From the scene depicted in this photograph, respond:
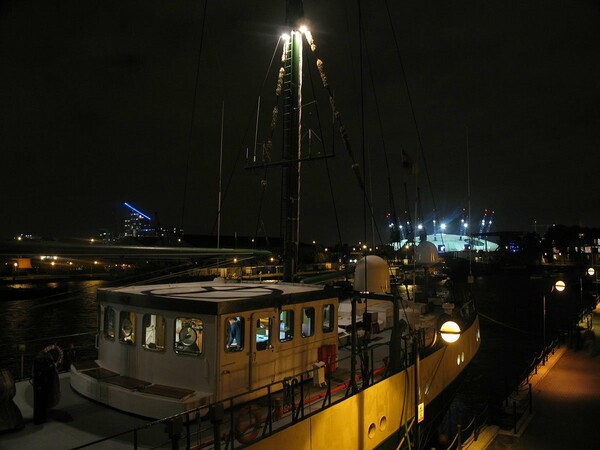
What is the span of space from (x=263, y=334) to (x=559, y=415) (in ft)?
37.5

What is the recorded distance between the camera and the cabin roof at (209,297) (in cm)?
866

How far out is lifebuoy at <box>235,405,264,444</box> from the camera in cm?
740

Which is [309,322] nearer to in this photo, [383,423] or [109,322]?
[383,423]

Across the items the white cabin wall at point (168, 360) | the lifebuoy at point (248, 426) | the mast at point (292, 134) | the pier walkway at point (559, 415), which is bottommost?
the pier walkway at point (559, 415)

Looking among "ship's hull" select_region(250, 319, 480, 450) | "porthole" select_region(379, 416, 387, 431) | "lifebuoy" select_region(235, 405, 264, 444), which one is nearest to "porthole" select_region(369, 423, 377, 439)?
"ship's hull" select_region(250, 319, 480, 450)

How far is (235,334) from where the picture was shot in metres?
8.98

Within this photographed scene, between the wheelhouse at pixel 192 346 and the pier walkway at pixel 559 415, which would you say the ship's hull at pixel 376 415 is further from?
the pier walkway at pixel 559 415

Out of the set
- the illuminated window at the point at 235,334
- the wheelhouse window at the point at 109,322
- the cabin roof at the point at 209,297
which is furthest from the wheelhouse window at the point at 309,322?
the wheelhouse window at the point at 109,322

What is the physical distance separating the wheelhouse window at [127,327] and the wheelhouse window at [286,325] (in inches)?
133

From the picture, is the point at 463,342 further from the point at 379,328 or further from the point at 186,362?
the point at 186,362

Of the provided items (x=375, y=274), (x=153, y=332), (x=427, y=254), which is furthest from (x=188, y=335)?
(x=427, y=254)

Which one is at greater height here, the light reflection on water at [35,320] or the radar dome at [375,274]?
the radar dome at [375,274]

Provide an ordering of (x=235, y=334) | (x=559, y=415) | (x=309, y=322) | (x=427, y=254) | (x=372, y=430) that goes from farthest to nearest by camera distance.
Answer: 1. (x=427, y=254)
2. (x=559, y=415)
3. (x=309, y=322)
4. (x=372, y=430)
5. (x=235, y=334)

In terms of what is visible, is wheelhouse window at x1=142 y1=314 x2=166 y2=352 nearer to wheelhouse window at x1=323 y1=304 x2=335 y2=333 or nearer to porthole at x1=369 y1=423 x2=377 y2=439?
wheelhouse window at x1=323 y1=304 x2=335 y2=333
